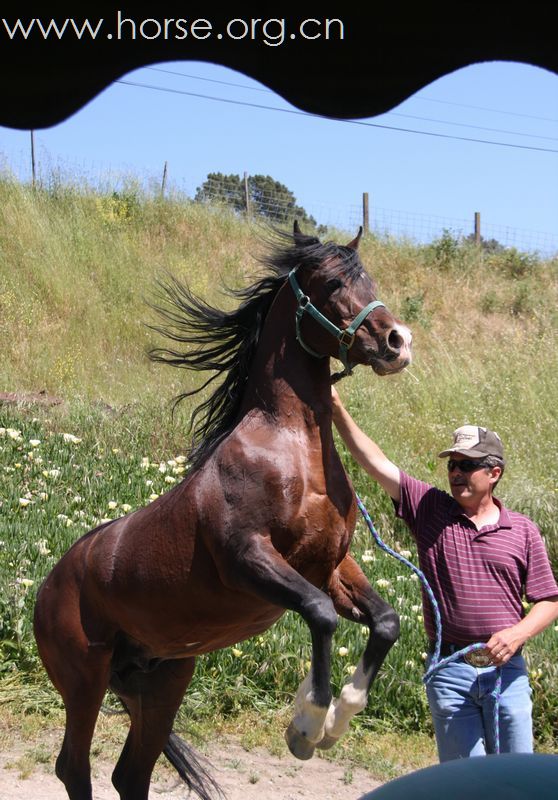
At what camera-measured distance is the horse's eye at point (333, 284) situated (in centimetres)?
326

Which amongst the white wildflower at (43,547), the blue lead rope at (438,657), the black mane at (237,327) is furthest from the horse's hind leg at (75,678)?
the white wildflower at (43,547)

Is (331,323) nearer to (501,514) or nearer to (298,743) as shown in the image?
(501,514)

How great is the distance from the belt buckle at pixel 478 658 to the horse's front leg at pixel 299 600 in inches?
25.9

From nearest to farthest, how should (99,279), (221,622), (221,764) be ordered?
1. (221,622)
2. (221,764)
3. (99,279)

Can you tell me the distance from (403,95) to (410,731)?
14.8 feet

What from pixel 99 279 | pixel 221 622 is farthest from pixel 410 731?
pixel 99 279

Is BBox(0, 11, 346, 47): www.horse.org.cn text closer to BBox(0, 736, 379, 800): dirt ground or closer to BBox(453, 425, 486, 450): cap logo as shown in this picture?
BBox(453, 425, 486, 450): cap logo

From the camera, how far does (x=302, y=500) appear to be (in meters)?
3.15

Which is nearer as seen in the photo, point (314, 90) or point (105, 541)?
point (314, 90)

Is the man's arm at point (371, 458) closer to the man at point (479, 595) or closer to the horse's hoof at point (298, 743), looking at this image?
the man at point (479, 595)

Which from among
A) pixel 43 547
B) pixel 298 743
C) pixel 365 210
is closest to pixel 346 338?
pixel 298 743

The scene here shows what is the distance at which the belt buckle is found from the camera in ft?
11.2

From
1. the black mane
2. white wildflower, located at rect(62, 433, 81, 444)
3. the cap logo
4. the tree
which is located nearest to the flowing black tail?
the black mane

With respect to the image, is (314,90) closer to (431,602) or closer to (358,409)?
(431,602)
